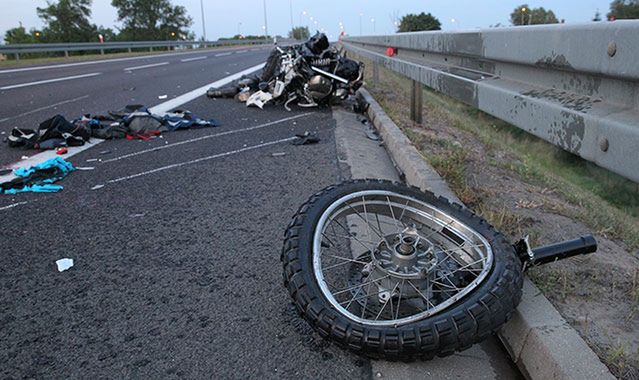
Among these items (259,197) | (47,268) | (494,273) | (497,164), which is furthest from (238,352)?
(497,164)

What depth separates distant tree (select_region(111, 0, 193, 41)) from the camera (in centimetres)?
8512

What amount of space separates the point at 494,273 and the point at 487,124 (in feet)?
26.8

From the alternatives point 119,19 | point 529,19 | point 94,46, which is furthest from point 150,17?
point 529,19

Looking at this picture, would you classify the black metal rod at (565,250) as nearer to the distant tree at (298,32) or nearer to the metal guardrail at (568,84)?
the metal guardrail at (568,84)

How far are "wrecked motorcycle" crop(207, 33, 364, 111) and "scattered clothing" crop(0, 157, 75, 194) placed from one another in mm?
3636

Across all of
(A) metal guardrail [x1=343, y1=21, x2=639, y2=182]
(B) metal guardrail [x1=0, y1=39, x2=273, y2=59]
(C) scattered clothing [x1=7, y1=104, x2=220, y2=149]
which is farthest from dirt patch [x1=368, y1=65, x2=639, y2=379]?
(B) metal guardrail [x1=0, y1=39, x2=273, y2=59]

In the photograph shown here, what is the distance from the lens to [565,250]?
2.16 meters

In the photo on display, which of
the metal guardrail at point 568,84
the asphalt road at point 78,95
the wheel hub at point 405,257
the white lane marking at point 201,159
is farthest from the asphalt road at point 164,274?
the asphalt road at point 78,95

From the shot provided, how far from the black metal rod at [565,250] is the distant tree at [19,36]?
271 feet

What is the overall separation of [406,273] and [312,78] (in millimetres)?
5301

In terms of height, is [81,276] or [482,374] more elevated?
[81,276]

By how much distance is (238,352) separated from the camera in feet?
5.99

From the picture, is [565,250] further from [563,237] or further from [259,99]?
[259,99]

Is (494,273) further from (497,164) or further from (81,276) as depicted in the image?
(497,164)
